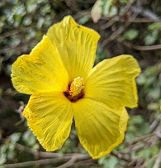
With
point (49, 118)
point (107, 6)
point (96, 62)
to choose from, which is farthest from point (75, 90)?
point (96, 62)

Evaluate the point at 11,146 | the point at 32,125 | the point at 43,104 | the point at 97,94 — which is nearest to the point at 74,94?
the point at 97,94

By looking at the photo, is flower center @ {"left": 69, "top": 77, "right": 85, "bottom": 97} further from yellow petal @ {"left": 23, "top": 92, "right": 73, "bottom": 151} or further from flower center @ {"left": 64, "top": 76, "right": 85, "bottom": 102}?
yellow petal @ {"left": 23, "top": 92, "right": 73, "bottom": 151}

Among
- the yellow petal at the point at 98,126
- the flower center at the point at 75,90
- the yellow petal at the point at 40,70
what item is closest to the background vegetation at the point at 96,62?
the yellow petal at the point at 40,70

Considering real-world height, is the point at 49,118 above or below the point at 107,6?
below

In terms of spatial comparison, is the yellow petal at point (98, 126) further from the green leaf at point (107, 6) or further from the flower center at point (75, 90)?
the green leaf at point (107, 6)

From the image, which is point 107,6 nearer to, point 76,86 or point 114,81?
point 114,81
